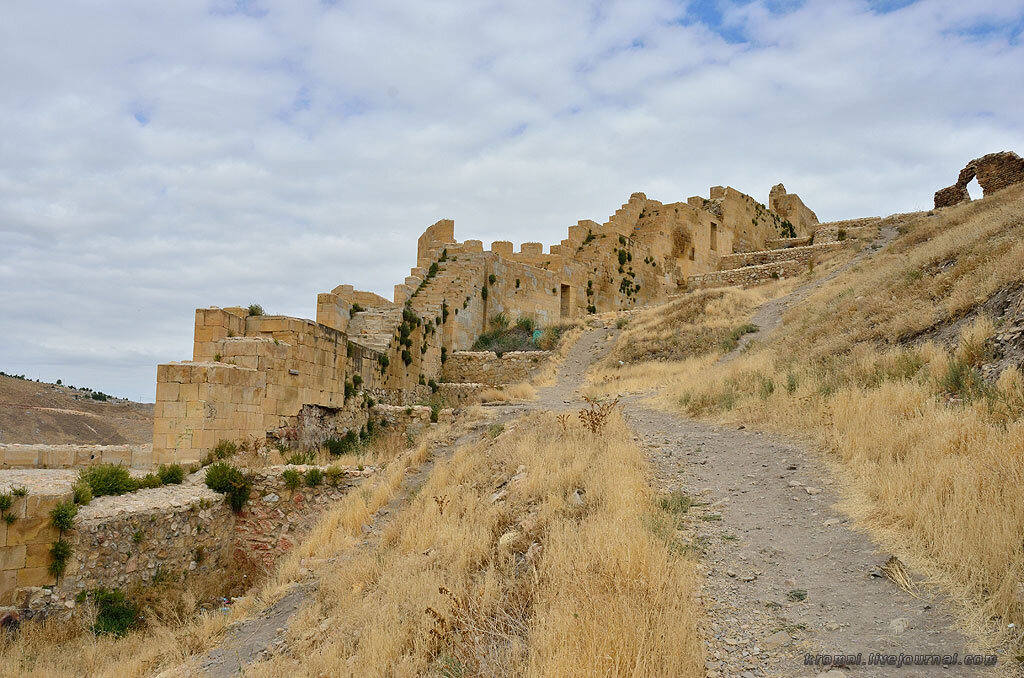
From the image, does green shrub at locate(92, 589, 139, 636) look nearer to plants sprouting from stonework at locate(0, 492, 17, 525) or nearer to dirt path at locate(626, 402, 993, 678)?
plants sprouting from stonework at locate(0, 492, 17, 525)

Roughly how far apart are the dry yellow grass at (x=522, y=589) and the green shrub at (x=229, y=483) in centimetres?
241

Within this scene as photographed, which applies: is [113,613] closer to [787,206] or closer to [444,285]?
[444,285]

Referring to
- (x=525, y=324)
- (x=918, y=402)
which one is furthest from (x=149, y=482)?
(x=525, y=324)

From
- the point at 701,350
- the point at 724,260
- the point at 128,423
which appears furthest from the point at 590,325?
the point at 128,423

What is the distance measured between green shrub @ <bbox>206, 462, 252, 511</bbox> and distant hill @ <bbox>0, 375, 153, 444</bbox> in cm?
1517

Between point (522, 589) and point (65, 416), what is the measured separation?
87.6 feet

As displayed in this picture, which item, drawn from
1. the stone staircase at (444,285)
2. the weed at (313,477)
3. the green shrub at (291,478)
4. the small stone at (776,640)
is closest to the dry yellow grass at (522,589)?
the small stone at (776,640)

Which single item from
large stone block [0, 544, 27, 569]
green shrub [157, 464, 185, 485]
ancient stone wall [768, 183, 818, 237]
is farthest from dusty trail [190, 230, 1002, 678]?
ancient stone wall [768, 183, 818, 237]

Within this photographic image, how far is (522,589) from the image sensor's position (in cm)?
467

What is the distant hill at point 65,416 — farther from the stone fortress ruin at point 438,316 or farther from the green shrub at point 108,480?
the green shrub at point 108,480

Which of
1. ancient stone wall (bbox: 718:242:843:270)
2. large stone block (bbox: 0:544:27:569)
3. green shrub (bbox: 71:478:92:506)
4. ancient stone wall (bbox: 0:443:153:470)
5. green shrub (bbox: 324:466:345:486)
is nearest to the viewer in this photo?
large stone block (bbox: 0:544:27:569)

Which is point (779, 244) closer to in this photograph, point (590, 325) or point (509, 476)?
point (590, 325)

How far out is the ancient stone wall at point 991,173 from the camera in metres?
21.1

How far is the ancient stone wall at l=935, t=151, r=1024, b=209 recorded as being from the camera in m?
21.1
